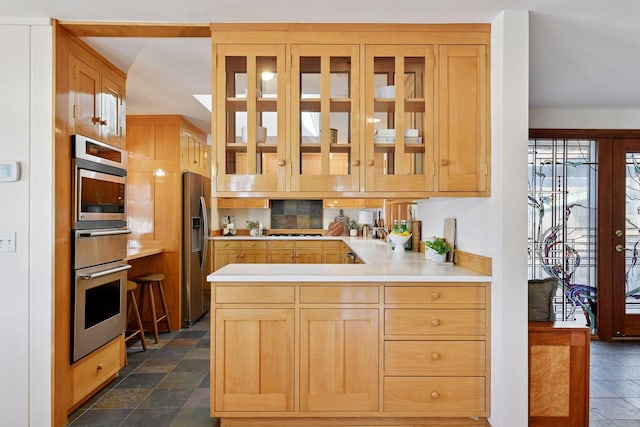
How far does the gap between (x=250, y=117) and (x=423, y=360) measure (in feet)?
5.65

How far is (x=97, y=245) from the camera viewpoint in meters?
2.69

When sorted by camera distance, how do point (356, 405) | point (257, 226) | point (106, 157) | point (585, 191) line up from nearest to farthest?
point (356, 405) < point (106, 157) < point (585, 191) < point (257, 226)

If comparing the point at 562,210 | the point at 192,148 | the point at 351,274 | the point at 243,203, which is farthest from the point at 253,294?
the point at 243,203

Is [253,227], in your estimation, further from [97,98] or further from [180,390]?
[97,98]

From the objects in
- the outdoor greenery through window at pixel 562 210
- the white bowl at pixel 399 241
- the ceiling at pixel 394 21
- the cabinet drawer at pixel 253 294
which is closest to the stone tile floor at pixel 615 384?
the outdoor greenery through window at pixel 562 210

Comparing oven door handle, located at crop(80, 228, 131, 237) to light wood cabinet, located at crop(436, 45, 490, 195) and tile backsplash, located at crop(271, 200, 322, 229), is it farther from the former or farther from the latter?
tile backsplash, located at crop(271, 200, 322, 229)

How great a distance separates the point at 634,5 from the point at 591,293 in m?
3.13

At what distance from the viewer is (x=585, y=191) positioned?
4.14m

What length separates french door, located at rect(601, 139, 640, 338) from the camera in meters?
4.11

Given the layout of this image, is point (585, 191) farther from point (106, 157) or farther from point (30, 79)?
point (30, 79)

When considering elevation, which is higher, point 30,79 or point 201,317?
point 30,79

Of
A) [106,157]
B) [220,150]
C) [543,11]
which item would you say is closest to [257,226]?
[106,157]

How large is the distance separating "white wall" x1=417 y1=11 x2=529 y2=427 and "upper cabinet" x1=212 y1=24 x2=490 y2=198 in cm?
14

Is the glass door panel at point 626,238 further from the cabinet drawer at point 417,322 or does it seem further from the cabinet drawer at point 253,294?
the cabinet drawer at point 253,294
